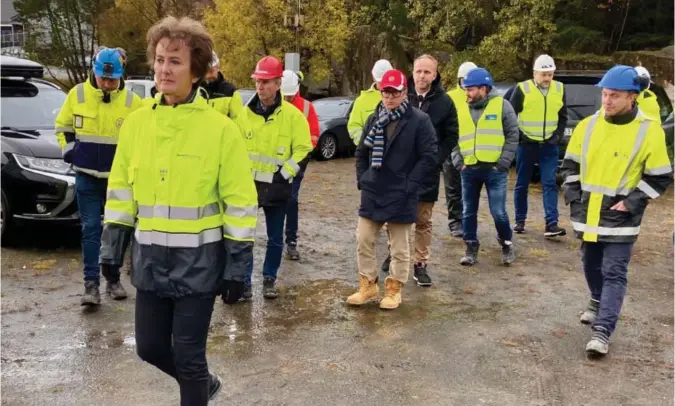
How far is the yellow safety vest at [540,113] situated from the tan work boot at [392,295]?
3590mm

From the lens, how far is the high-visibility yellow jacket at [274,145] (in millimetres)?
6027

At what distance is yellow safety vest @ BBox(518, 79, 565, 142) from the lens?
8.88 m

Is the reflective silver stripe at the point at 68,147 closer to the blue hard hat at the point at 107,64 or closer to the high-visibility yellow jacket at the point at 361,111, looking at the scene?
the blue hard hat at the point at 107,64

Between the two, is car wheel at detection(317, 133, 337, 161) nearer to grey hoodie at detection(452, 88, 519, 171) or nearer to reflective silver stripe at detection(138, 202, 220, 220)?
grey hoodie at detection(452, 88, 519, 171)

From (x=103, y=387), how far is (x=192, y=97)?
2.07 m

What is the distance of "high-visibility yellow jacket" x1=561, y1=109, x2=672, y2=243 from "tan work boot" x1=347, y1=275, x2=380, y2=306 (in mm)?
1823

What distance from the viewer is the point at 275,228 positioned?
20.7 feet

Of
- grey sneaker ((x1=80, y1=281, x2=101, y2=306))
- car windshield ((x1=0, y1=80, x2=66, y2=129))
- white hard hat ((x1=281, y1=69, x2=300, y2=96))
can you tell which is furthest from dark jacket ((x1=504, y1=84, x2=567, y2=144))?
car windshield ((x1=0, y1=80, x2=66, y2=129))

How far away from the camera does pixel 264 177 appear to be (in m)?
6.08

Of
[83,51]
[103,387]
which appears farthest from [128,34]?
[103,387]

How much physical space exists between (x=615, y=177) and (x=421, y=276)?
226 centimetres

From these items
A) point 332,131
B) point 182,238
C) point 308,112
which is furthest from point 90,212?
point 332,131

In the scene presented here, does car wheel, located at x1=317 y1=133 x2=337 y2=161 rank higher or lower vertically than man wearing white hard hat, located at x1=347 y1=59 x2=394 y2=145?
lower

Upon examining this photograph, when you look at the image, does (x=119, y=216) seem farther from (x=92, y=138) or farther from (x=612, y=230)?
(x=612, y=230)
